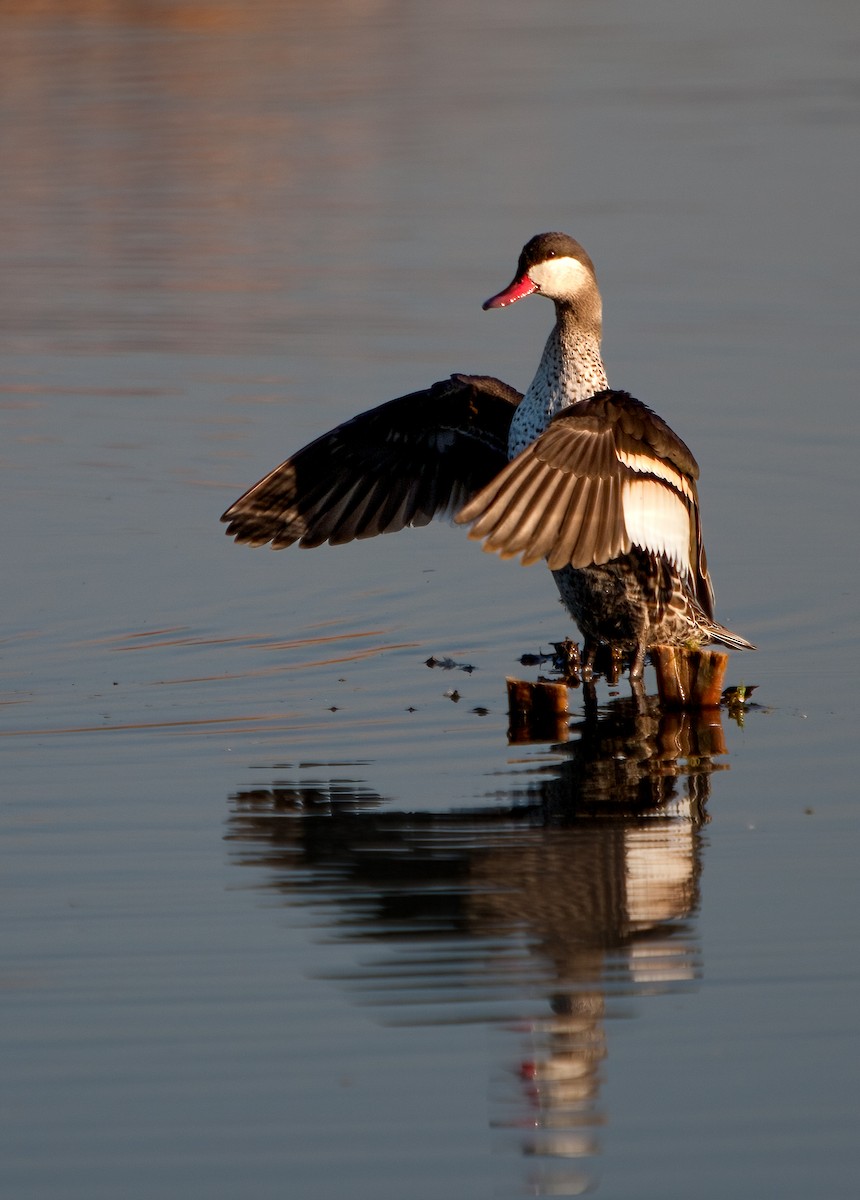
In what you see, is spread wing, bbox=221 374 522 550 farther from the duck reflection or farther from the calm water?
the duck reflection

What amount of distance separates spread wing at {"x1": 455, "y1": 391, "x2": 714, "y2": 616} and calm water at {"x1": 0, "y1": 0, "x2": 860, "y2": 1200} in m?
0.65

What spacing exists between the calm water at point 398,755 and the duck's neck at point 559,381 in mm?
875

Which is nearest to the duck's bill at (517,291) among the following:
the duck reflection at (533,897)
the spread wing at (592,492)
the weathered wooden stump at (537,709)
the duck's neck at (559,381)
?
the duck's neck at (559,381)

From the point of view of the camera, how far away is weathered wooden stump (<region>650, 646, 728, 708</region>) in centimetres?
691

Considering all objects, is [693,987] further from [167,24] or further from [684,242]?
[167,24]

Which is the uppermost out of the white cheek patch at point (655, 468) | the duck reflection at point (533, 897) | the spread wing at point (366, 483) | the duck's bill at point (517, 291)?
the duck's bill at point (517, 291)

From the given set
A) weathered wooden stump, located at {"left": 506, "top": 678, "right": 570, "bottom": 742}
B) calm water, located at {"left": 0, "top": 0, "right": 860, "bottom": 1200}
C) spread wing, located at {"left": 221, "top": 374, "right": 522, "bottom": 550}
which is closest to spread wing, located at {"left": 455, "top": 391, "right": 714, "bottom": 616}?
weathered wooden stump, located at {"left": 506, "top": 678, "right": 570, "bottom": 742}

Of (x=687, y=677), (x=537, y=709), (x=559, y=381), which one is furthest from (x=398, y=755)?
(x=559, y=381)

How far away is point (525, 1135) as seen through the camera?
4.04 metres

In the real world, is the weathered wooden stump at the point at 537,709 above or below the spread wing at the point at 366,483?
below

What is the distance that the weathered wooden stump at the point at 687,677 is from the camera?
6.91 m

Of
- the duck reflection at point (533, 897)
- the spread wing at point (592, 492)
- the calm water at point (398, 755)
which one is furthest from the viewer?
the spread wing at point (592, 492)

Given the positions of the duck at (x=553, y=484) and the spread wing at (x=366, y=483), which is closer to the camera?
the duck at (x=553, y=484)

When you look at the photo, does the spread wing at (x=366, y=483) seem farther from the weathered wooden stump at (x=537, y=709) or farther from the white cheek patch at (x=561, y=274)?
the weathered wooden stump at (x=537, y=709)
